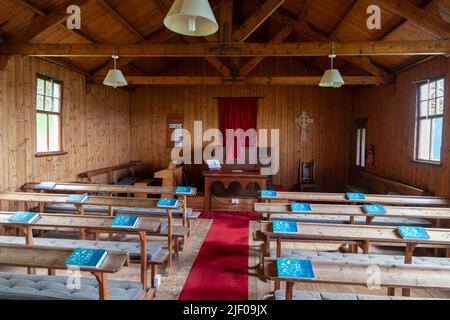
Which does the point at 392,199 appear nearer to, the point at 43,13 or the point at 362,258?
the point at 362,258

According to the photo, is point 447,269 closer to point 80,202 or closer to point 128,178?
point 80,202

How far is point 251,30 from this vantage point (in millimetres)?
4711

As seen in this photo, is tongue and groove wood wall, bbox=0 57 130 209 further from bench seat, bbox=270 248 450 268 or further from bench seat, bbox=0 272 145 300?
bench seat, bbox=270 248 450 268

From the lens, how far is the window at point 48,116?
213 inches

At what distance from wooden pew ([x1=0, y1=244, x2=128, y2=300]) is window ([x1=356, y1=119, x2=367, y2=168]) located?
23.5 ft

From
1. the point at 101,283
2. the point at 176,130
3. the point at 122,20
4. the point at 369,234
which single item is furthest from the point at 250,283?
the point at 176,130

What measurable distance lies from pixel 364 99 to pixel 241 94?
3317 mm

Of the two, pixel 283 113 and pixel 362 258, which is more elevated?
pixel 283 113

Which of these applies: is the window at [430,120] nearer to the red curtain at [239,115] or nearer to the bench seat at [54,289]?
the red curtain at [239,115]

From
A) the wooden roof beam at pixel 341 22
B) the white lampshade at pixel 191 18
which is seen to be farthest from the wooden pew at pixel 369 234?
the wooden roof beam at pixel 341 22

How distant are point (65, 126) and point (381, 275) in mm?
6080

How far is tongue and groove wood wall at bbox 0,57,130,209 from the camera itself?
4672 millimetres

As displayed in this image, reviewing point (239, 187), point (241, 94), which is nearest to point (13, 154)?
point (239, 187)

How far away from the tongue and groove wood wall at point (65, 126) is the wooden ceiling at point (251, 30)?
418 mm
